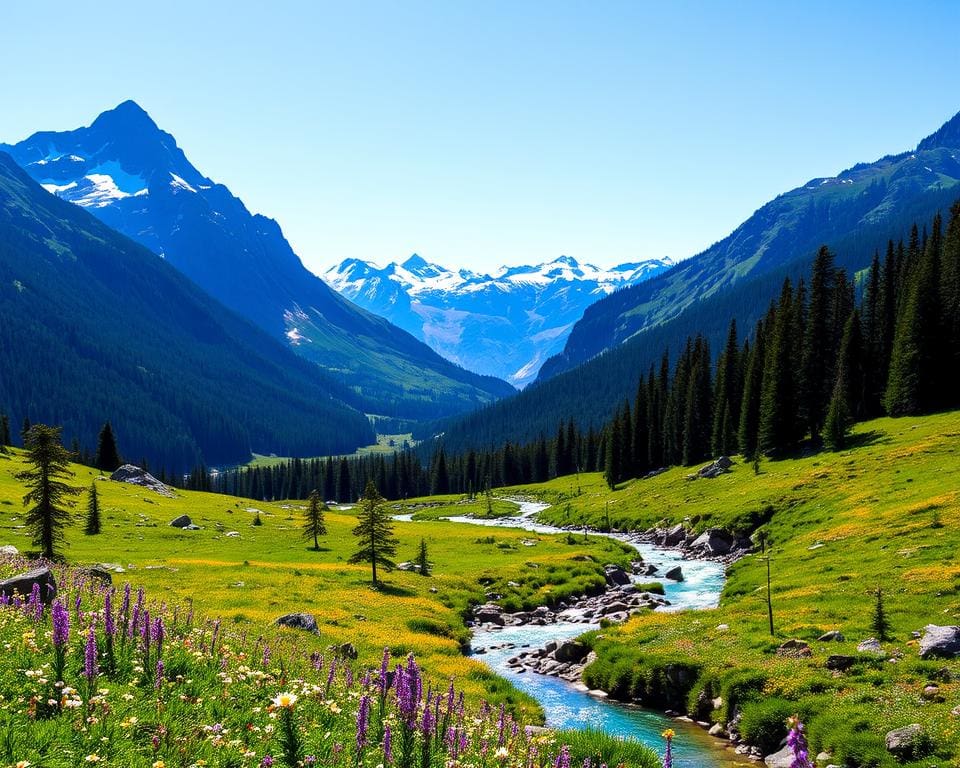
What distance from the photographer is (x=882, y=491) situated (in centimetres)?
4809

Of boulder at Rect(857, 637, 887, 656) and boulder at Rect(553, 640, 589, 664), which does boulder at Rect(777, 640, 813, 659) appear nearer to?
boulder at Rect(857, 637, 887, 656)

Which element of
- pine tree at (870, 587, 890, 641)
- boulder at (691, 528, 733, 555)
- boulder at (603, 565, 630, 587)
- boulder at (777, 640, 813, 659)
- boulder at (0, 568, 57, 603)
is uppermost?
boulder at (0, 568, 57, 603)

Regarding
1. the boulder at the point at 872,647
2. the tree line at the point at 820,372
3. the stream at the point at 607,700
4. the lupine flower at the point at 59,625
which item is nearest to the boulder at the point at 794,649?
the boulder at the point at 872,647

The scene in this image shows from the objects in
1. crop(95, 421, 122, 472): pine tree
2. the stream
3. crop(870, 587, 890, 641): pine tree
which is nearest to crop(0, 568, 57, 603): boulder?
the stream

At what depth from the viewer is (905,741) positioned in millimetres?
16312

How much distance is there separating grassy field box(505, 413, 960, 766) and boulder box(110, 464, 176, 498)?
293 feet

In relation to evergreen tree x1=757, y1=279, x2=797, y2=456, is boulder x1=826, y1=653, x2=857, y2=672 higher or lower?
lower

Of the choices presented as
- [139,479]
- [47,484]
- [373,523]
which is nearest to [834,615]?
[373,523]

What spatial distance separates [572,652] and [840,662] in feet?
42.1

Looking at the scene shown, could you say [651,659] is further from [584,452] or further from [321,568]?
[584,452]

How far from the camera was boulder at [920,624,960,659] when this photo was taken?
67.4 ft

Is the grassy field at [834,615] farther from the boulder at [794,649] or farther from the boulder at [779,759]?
the boulder at [779,759]

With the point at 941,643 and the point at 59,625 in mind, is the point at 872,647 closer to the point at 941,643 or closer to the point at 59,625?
the point at 941,643

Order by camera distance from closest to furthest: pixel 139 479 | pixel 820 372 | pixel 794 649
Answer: pixel 794 649 → pixel 820 372 → pixel 139 479
